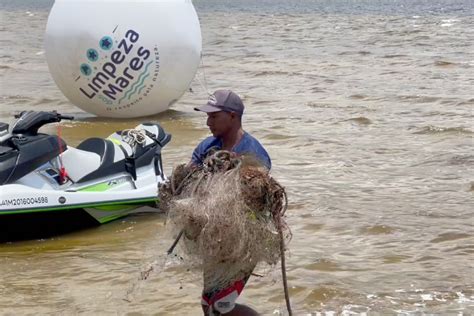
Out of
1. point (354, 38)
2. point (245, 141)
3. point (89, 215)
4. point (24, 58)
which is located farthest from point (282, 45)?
point (245, 141)

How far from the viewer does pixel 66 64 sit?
33.2 feet

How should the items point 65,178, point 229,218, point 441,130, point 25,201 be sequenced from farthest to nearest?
1. point 441,130
2. point 65,178
3. point 25,201
4. point 229,218

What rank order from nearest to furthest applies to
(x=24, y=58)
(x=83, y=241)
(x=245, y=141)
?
1. (x=245, y=141)
2. (x=83, y=241)
3. (x=24, y=58)

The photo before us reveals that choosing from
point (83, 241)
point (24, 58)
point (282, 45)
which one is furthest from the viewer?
point (282, 45)

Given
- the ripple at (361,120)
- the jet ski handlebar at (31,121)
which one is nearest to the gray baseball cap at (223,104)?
the jet ski handlebar at (31,121)

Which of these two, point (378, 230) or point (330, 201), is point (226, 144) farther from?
point (330, 201)

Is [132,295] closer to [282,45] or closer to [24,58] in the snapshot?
[24,58]

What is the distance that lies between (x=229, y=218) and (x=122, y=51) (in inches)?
231

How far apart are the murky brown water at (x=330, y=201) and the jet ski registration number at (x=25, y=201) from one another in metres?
0.33

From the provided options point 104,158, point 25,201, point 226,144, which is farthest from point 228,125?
point 104,158

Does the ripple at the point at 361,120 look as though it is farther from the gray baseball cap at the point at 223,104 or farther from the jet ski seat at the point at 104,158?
the gray baseball cap at the point at 223,104

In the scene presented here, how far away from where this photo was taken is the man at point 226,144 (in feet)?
14.6

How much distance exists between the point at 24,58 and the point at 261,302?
1589 centimetres

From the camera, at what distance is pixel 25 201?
6.36 metres
